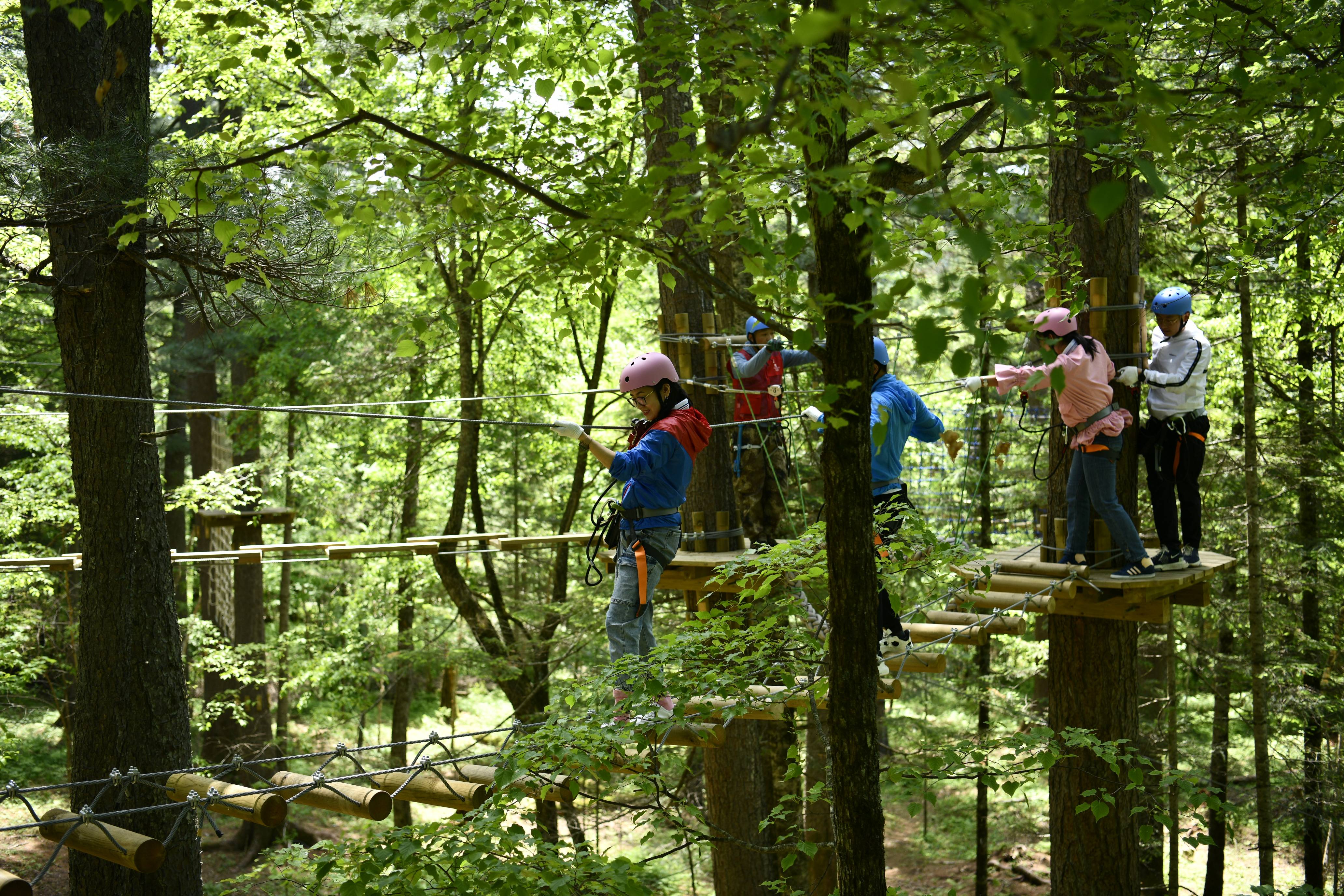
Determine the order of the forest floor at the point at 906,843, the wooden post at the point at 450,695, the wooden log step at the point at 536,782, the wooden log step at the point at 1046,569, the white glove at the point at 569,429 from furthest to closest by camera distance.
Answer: the wooden post at the point at 450,695, the forest floor at the point at 906,843, the wooden log step at the point at 1046,569, the white glove at the point at 569,429, the wooden log step at the point at 536,782

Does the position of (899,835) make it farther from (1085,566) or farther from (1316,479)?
(1085,566)

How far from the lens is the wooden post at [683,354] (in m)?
5.48

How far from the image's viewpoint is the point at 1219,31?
9.59 feet

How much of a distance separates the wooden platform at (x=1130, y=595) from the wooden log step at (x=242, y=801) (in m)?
3.01

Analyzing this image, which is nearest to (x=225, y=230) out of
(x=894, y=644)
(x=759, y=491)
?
(x=894, y=644)

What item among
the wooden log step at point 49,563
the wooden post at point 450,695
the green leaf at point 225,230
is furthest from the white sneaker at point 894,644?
the wooden post at point 450,695

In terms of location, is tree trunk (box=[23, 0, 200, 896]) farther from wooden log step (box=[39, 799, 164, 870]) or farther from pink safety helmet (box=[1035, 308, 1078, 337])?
pink safety helmet (box=[1035, 308, 1078, 337])

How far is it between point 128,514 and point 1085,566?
14.5ft

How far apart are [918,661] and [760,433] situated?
4.84ft

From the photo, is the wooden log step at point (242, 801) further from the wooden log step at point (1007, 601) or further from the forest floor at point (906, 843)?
the forest floor at point (906, 843)

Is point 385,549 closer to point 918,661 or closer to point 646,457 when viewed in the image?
point 646,457

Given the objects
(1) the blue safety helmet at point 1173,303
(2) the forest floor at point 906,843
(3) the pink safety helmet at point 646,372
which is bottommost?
(2) the forest floor at point 906,843

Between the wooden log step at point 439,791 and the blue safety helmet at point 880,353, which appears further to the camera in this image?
the blue safety helmet at point 880,353

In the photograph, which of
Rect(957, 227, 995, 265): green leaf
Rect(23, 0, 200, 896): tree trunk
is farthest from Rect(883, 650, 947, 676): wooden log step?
Rect(23, 0, 200, 896): tree trunk
